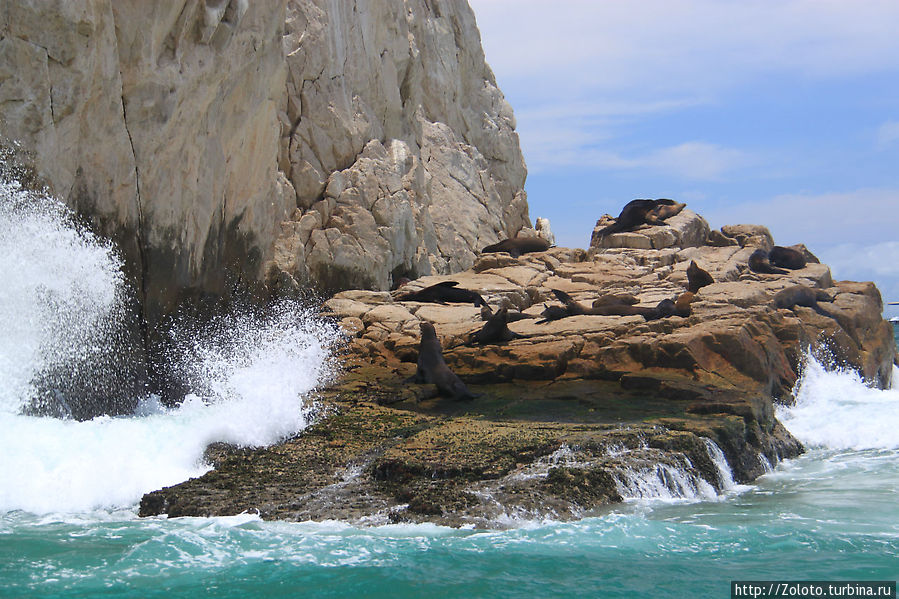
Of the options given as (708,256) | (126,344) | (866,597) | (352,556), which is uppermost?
(708,256)

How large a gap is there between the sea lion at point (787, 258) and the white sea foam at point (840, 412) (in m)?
4.75

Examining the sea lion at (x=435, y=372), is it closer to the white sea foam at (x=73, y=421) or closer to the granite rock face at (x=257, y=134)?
the white sea foam at (x=73, y=421)

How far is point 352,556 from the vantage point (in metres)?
5.79

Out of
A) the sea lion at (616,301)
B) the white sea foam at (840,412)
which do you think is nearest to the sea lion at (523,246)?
the sea lion at (616,301)

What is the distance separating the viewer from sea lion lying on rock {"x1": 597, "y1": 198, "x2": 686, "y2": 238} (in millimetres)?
23734

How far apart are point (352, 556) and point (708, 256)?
16581mm

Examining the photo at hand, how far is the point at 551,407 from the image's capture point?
10078 millimetres

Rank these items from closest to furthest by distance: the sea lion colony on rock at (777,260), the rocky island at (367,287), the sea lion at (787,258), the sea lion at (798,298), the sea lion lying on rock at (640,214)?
the rocky island at (367,287) → the sea lion at (798,298) → the sea lion colony on rock at (777,260) → the sea lion at (787,258) → the sea lion lying on rock at (640,214)

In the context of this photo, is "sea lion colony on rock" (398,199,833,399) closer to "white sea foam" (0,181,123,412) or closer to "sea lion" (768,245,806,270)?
"sea lion" (768,245,806,270)

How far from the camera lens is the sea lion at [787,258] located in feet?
63.9

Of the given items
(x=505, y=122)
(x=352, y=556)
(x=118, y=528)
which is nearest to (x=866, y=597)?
(x=352, y=556)

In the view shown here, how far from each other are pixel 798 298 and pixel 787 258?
3.63m

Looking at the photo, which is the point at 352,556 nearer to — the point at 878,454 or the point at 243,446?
the point at 243,446

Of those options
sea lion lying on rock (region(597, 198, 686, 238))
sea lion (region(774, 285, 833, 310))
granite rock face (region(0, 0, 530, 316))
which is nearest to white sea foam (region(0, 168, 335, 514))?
granite rock face (region(0, 0, 530, 316))
